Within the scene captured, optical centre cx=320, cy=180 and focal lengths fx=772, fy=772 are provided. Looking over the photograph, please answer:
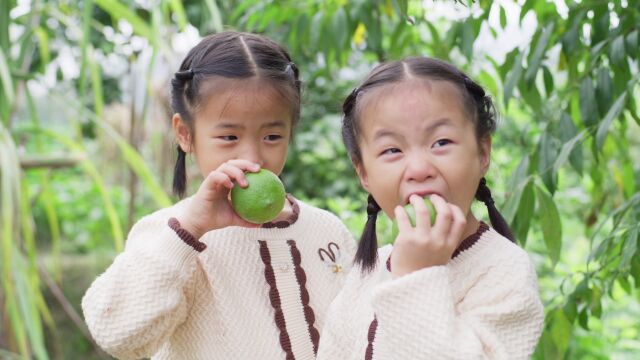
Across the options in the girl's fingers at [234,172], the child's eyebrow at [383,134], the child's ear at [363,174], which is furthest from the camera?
the girl's fingers at [234,172]

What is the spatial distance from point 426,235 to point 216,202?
46cm

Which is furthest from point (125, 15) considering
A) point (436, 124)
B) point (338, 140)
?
point (338, 140)

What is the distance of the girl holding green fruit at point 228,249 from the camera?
1212 mm

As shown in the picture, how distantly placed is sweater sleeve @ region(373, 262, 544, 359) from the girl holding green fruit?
0.36 metres

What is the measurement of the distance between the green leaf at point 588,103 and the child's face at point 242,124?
56 cm

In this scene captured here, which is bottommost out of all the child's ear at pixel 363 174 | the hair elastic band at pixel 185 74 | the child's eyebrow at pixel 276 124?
the child's ear at pixel 363 174

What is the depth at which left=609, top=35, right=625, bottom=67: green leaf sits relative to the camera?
1.36m

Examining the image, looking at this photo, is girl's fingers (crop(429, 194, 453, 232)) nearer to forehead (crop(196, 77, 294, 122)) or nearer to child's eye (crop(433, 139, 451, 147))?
child's eye (crop(433, 139, 451, 147))

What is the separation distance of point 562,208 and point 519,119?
0.66 meters

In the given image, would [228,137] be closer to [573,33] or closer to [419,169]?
[419,169]

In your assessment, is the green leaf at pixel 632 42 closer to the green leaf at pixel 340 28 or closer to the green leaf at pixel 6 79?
the green leaf at pixel 340 28

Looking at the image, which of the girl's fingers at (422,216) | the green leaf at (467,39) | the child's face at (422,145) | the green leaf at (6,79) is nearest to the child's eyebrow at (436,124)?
the child's face at (422,145)

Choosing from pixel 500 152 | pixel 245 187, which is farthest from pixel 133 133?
pixel 500 152

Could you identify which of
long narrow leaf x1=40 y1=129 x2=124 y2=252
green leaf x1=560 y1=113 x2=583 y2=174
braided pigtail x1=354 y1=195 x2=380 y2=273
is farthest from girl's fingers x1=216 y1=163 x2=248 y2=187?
long narrow leaf x1=40 y1=129 x2=124 y2=252
